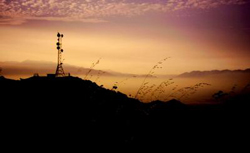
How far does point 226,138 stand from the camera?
5781mm

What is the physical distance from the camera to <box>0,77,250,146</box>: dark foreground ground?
5.40m

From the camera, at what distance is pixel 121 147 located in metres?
5.08

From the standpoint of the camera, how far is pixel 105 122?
610 cm

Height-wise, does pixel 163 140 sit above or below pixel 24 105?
below

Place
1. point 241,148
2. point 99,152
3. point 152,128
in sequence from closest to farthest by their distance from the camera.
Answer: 1. point 99,152
2. point 241,148
3. point 152,128

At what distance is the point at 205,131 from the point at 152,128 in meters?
1.60

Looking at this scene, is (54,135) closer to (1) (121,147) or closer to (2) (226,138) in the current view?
(1) (121,147)

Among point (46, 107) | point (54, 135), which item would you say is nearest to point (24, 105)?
point (46, 107)

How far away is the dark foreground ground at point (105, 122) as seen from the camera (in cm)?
540

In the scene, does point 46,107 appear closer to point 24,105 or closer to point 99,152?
point 24,105

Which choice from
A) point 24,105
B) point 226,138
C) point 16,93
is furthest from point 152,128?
point 16,93

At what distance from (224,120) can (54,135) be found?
16.5 feet

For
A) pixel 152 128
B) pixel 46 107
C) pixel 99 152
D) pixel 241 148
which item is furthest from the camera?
pixel 46 107

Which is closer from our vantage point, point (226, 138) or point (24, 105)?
point (226, 138)
